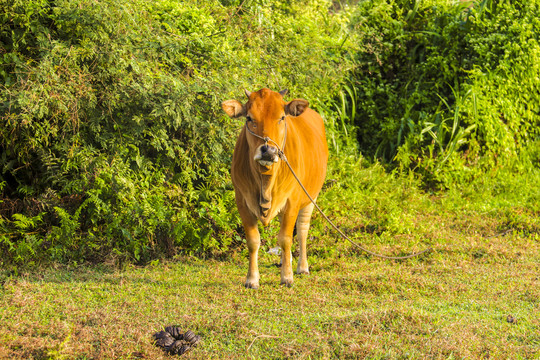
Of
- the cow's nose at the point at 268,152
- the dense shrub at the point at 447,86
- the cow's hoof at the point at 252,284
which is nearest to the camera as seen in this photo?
the cow's nose at the point at 268,152

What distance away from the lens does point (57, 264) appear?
5.91 m

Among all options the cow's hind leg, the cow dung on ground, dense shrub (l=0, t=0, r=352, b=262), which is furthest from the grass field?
dense shrub (l=0, t=0, r=352, b=262)

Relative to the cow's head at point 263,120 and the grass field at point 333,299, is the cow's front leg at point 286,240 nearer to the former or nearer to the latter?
the grass field at point 333,299

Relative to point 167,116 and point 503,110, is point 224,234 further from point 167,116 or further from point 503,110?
point 503,110

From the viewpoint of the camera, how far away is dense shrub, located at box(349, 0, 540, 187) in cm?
934

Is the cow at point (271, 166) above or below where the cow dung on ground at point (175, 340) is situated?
above

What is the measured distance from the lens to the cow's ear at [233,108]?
495 centimetres

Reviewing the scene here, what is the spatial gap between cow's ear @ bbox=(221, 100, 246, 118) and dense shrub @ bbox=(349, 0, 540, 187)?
4656mm

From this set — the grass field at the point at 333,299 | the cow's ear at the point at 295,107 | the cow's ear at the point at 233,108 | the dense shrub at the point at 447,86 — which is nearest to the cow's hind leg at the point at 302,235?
the grass field at the point at 333,299

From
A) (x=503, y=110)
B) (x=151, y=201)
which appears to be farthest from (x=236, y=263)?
(x=503, y=110)

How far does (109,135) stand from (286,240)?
7.54 ft

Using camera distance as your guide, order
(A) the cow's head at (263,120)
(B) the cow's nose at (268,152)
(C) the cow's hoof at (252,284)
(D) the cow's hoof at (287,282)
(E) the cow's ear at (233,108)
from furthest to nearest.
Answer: (D) the cow's hoof at (287,282)
(C) the cow's hoof at (252,284)
(E) the cow's ear at (233,108)
(A) the cow's head at (263,120)
(B) the cow's nose at (268,152)

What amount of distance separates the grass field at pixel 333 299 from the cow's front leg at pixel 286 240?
0.42 ft

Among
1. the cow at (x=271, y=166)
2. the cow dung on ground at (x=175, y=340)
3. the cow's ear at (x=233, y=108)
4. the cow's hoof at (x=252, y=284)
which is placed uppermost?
the cow's ear at (x=233, y=108)
